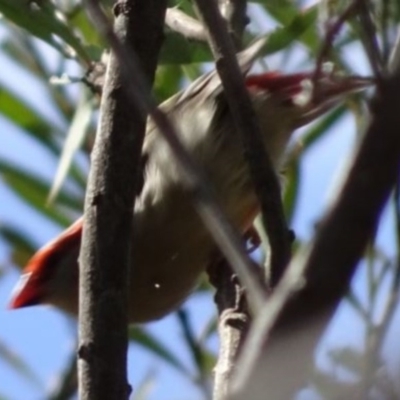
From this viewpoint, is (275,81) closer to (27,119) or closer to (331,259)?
(27,119)

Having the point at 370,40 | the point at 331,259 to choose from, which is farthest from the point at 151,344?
the point at 331,259

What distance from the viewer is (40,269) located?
3.14m

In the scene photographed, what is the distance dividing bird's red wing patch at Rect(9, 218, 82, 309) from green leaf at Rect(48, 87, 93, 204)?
204mm

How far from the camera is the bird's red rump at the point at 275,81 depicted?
9.39 ft

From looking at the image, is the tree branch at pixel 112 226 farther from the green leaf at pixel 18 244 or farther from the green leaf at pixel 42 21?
the green leaf at pixel 18 244

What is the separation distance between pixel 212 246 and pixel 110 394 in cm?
130

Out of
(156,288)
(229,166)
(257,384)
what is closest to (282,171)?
(229,166)

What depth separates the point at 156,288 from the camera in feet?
9.70

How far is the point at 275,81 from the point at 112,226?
1330 mm

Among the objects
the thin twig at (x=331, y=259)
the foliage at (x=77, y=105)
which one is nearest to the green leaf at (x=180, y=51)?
the foliage at (x=77, y=105)

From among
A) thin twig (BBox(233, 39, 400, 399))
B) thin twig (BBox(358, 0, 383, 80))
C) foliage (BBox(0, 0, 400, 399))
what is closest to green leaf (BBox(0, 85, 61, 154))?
foliage (BBox(0, 0, 400, 399))

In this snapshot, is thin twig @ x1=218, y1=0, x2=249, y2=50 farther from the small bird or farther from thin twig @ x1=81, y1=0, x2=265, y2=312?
thin twig @ x1=81, y1=0, x2=265, y2=312

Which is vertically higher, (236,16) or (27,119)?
(27,119)

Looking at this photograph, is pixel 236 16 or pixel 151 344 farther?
pixel 151 344
